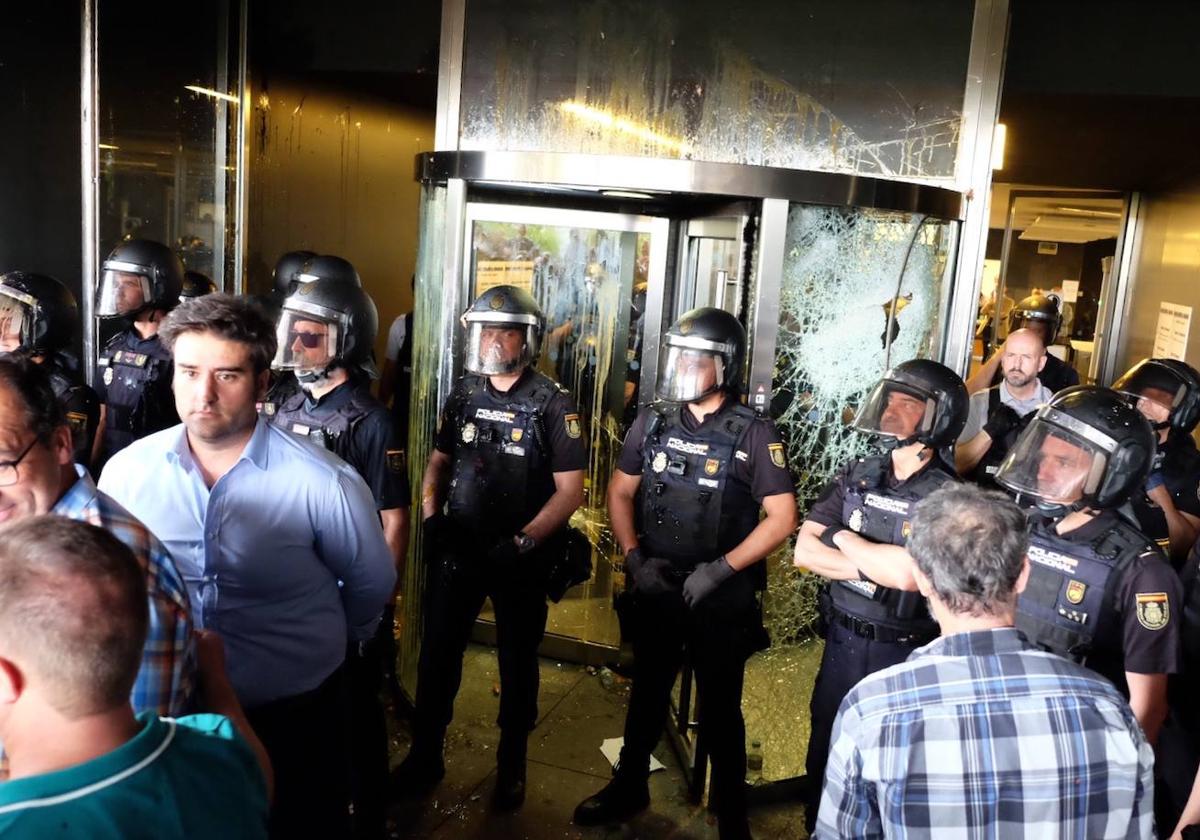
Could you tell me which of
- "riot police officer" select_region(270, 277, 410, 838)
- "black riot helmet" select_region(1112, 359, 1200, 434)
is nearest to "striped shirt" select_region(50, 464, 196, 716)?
"riot police officer" select_region(270, 277, 410, 838)

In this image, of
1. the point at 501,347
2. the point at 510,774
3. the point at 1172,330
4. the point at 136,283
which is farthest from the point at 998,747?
the point at 1172,330

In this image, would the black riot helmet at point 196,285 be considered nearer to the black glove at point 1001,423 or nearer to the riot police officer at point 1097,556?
the black glove at point 1001,423

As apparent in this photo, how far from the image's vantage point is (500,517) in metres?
4.24

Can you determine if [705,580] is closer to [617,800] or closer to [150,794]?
[617,800]

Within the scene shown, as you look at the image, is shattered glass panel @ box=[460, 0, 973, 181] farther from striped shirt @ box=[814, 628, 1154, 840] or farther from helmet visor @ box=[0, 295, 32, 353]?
striped shirt @ box=[814, 628, 1154, 840]

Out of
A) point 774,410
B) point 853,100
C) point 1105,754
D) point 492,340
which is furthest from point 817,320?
point 1105,754

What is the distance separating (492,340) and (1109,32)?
11.5ft

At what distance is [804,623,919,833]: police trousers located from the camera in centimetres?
338

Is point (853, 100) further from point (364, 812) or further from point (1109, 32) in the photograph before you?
point (364, 812)

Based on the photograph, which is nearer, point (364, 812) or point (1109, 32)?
point (364, 812)

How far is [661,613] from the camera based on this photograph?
3.90 metres

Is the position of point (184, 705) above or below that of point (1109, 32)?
below

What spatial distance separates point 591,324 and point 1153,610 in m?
3.16

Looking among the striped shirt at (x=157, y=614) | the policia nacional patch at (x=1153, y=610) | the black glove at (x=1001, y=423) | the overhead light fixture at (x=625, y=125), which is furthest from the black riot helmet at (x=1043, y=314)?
the striped shirt at (x=157, y=614)
